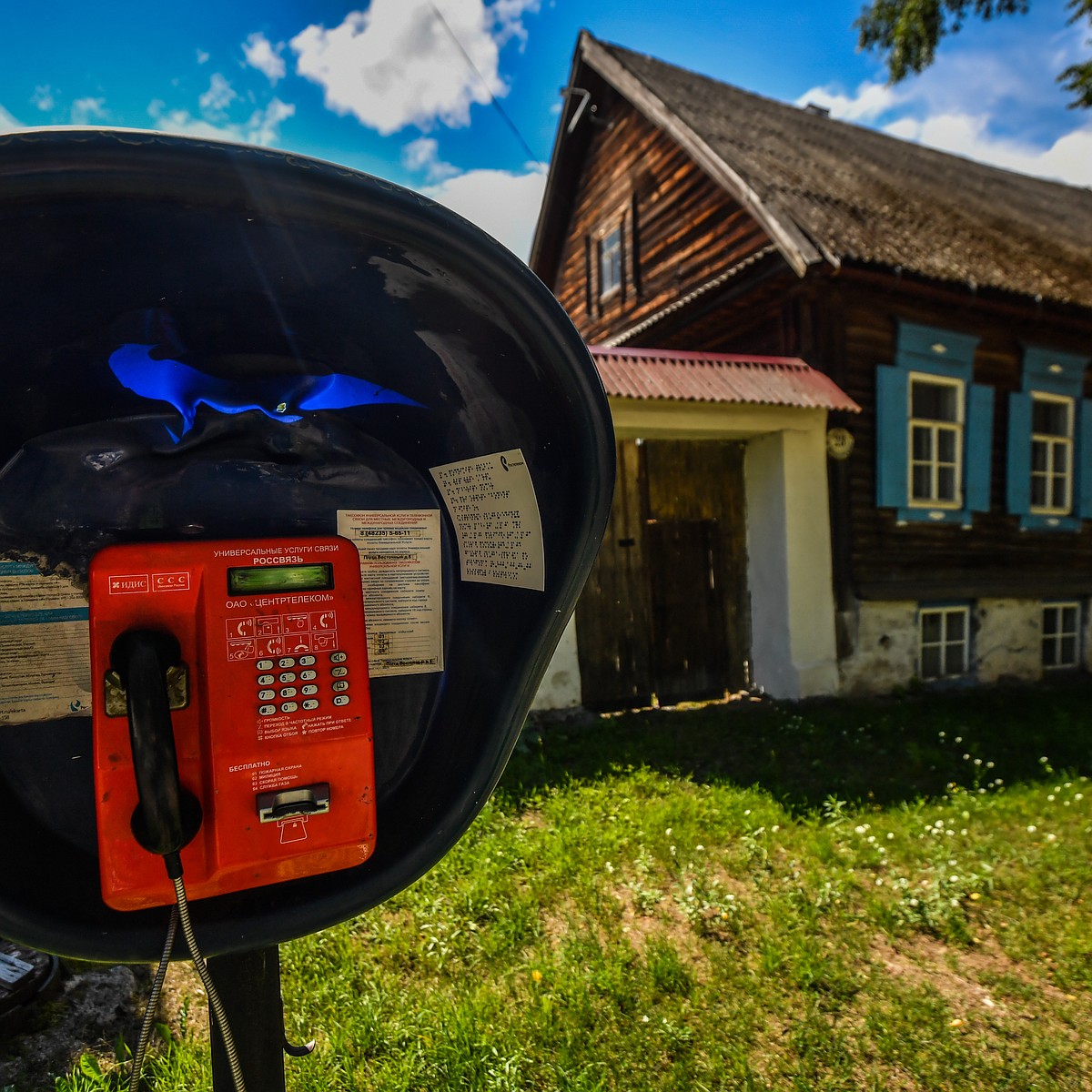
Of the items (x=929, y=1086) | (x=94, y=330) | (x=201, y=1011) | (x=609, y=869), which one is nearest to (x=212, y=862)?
(x=94, y=330)

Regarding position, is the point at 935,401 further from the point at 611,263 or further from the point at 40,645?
the point at 40,645

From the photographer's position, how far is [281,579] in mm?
1097

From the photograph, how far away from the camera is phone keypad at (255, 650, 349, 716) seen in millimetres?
1054

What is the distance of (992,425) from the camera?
24.9ft

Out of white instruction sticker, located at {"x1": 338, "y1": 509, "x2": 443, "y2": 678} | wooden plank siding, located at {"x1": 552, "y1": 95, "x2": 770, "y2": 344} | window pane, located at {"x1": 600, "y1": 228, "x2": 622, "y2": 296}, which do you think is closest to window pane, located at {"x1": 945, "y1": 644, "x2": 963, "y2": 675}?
wooden plank siding, located at {"x1": 552, "y1": 95, "x2": 770, "y2": 344}

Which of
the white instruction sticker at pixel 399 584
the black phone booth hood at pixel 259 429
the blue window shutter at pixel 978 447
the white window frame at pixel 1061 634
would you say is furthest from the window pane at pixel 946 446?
the white instruction sticker at pixel 399 584

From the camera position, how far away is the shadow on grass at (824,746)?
425 centimetres

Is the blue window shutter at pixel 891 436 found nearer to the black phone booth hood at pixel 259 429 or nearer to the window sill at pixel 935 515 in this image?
the window sill at pixel 935 515

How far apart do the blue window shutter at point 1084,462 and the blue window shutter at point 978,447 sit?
64.8 inches

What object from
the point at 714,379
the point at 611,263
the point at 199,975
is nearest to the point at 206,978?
the point at 199,975

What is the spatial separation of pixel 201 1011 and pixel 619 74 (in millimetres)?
10407

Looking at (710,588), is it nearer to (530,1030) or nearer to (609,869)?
(609,869)

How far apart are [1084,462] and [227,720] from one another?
9651 mm

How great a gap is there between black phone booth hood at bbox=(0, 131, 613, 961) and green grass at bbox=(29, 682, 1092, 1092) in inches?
48.4
